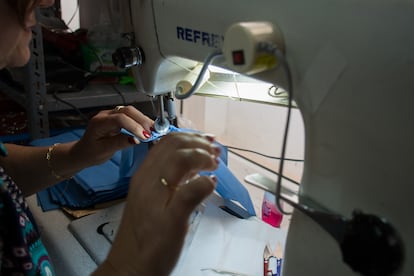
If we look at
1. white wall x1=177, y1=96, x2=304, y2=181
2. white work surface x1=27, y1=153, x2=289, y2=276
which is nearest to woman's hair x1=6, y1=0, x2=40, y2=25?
white work surface x1=27, y1=153, x2=289, y2=276

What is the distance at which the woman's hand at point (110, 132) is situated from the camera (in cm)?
74

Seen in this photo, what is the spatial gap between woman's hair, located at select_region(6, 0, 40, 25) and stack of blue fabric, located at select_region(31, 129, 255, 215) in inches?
19.6

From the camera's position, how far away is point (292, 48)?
40 cm

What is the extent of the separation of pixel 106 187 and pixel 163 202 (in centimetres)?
55

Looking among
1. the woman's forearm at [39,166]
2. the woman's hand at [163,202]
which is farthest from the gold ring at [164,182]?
the woman's forearm at [39,166]

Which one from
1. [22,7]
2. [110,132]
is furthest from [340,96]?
[110,132]

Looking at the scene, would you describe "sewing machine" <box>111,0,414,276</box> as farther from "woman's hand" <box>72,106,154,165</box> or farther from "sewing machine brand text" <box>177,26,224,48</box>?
"woman's hand" <box>72,106,154,165</box>

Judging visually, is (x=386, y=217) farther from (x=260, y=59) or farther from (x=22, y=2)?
(x=22, y=2)

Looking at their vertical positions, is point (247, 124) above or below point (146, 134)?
below

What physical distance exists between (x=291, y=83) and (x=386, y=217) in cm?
16

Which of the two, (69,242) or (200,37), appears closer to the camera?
(200,37)

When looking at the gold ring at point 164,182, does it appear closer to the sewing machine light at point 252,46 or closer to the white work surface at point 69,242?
the sewing machine light at point 252,46

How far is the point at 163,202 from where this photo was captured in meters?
0.42

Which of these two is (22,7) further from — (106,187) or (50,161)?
(106,187)
